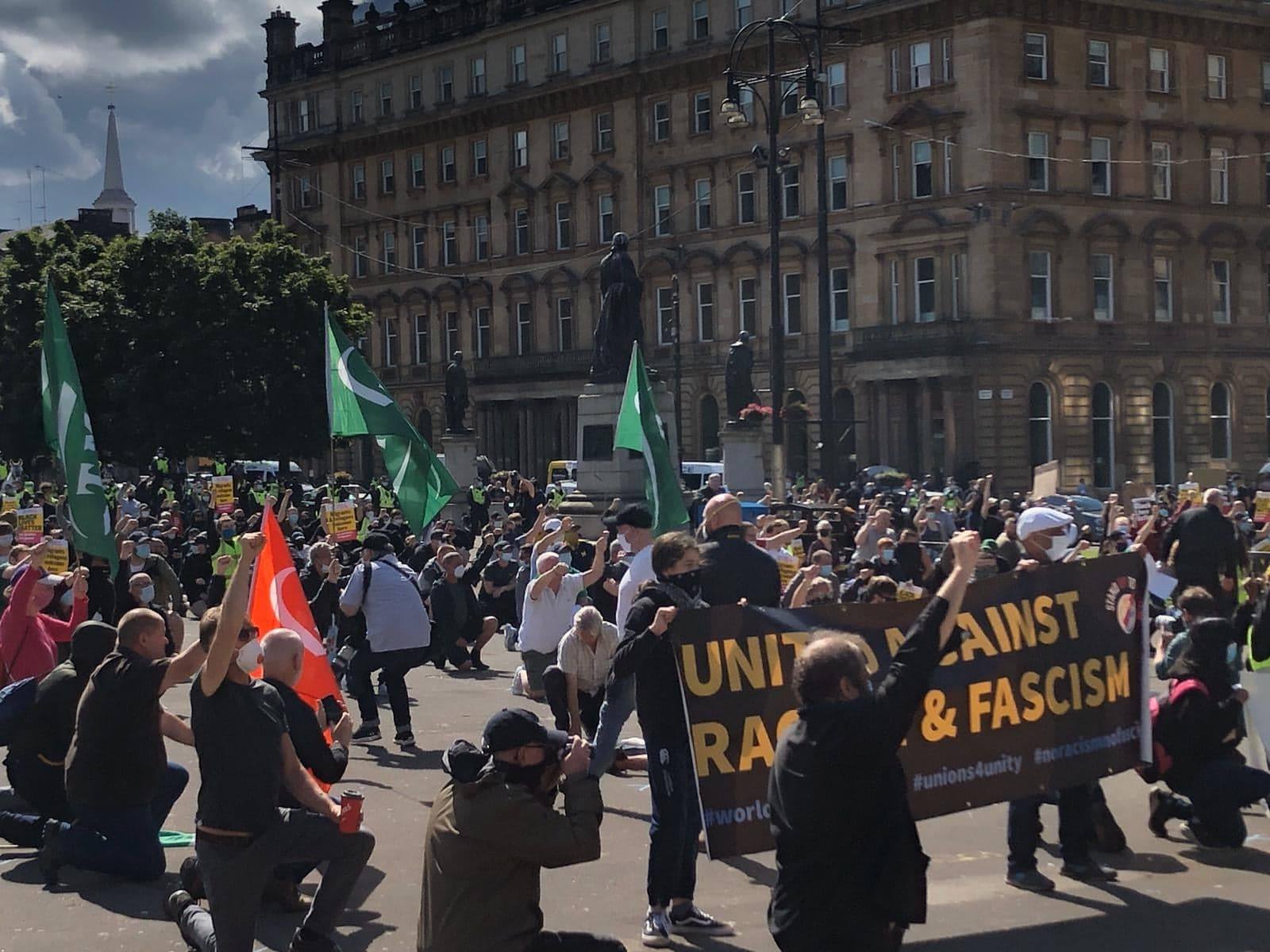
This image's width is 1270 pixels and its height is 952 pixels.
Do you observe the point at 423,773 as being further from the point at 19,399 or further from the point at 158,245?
the point at 19,399

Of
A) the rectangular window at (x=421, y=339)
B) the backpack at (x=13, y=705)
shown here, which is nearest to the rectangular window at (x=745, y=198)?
the rectangular window at (x=421, y=339)

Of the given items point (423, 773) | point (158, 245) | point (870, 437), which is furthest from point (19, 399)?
point (423, 773)

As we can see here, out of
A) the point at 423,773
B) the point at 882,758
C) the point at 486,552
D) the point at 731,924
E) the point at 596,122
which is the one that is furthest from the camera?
the point at 596,122

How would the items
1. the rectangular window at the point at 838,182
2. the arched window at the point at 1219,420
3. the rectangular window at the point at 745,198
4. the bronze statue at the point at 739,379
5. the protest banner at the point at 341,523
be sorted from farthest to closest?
the rectangular window at the point at 745,198
the rectangular window at the point at 838,182
the arched window at the point at 1219,420
the bronze statue at the point at 739,379
the protest banner at the point at 341,523

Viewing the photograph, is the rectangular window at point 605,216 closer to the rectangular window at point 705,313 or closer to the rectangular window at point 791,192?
the rectangular window at point 705,313

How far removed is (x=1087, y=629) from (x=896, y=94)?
46231mm

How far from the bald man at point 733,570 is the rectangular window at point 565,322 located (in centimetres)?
5669

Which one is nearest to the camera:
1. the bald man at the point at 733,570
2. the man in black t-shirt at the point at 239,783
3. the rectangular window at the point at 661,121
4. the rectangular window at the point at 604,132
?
the man in black t-shirt at the point at 239,783

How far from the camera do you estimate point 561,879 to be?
876cm

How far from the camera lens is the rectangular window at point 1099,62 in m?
52.6

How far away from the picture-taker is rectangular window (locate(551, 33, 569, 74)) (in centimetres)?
6409

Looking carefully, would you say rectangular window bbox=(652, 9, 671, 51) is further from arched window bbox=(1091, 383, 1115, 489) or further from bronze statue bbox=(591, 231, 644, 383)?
bronze statue bbox=(591, 231, 644, 383)

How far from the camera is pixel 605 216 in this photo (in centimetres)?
6300

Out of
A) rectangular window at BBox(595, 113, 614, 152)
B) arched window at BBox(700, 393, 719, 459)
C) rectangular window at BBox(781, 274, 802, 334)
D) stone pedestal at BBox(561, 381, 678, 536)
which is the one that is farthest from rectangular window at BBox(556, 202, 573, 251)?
stone pedestal at BBox(561, 381, 678, 536)
